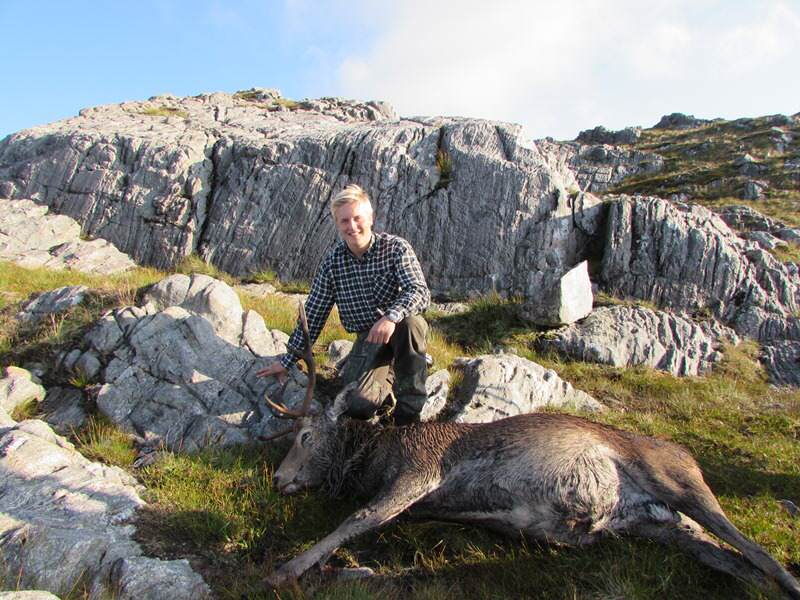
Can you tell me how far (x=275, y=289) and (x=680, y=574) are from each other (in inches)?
432

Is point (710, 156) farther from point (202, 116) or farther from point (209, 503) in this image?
point (209, 503)

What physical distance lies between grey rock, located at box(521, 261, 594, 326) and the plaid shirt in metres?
4.87

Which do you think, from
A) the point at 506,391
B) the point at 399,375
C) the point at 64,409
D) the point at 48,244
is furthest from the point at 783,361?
the point at 48,244

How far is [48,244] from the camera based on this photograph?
14656mm

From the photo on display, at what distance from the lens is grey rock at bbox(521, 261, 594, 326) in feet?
33.8

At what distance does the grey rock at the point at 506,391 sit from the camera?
6.82 m

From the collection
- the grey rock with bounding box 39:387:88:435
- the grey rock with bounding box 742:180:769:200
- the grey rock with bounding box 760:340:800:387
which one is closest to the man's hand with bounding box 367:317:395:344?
the grey rock with bounding box 39:387:88:435

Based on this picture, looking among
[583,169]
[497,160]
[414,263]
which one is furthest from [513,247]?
[583,169]

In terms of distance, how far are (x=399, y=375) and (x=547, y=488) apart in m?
2.10

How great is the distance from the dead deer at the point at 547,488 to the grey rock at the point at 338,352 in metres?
2.30

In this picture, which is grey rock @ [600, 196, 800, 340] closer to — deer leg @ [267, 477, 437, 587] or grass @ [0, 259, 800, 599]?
grass @ [0, 259, 800, 599]

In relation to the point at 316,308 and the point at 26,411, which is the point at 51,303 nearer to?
the point at 26,411

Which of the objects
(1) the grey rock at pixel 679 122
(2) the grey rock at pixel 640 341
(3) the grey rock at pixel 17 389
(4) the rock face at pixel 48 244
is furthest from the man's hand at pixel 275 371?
(1) the grey rock at pixel 679 122

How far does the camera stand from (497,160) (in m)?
13.4
